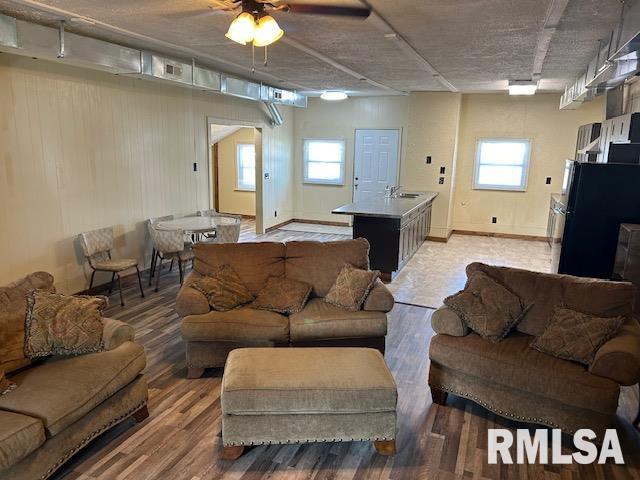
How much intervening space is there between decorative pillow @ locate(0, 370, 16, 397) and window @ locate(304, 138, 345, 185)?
765 cm

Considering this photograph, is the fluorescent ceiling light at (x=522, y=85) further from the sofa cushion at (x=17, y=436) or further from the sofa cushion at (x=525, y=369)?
the sofa cushion at (x=17, y=436)

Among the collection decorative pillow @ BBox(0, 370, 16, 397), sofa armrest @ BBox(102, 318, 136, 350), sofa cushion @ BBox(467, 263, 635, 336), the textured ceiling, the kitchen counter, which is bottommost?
decorative pillow @ BBox(0, 370, 16, 397)

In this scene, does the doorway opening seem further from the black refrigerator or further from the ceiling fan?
the ceiling fan

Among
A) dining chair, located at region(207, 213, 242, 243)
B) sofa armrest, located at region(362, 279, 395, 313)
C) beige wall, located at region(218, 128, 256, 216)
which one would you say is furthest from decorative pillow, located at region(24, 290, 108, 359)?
beige wall, located at region(218, 128, 256, 216)

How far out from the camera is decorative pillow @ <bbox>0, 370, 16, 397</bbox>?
226cm

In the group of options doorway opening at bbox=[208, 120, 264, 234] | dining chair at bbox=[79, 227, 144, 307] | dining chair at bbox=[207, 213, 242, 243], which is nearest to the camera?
dining chair at bbox=[79, 227, 144, 307]

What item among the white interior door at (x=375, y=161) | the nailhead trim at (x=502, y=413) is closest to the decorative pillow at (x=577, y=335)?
the nailhead trim at (x=502, y=413)

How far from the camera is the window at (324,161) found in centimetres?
939

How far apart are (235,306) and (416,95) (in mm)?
5913

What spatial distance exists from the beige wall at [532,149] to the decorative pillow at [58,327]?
7.56 metres

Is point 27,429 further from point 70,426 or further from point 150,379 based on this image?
point 150,379

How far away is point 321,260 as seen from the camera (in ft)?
12.4

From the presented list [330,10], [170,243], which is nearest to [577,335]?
[330,10]

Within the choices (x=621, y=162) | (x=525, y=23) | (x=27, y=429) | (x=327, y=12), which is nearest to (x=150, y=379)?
(x=27, y=429)
